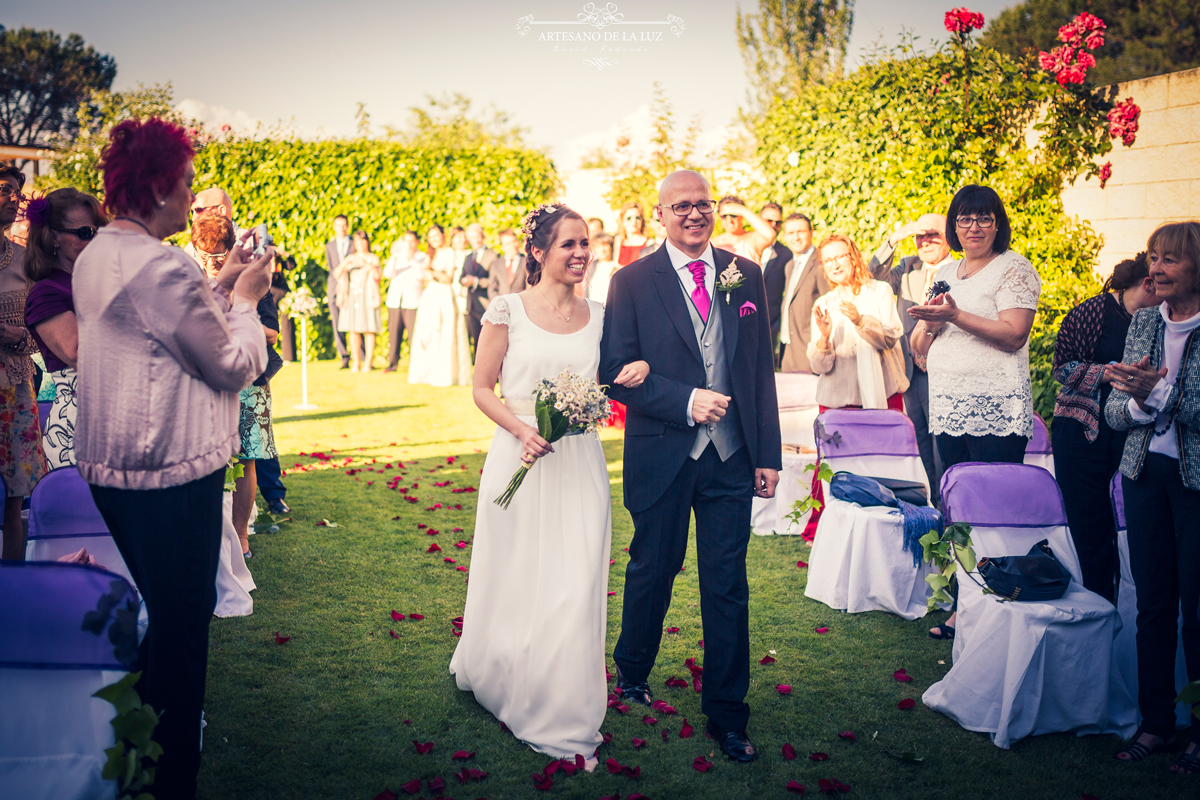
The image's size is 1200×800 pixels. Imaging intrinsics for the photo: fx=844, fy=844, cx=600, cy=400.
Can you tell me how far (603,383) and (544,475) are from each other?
1.50 feet

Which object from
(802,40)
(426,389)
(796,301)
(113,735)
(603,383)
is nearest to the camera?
(113,735)

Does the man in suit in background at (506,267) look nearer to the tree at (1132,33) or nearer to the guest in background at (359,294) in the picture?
the guest in background at (359,294)

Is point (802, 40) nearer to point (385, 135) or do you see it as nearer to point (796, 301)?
point (385, 135)

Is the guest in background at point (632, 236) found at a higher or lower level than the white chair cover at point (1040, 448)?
higher

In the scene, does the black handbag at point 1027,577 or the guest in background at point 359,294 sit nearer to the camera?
the black handbag at point 1027,577

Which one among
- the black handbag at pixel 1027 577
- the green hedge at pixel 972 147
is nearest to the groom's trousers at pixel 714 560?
the black handbag at pixel 1027 577

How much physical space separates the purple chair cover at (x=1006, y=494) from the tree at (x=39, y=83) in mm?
44712

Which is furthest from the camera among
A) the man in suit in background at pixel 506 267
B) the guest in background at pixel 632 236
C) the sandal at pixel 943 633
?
the man in suit in background at pixel 506 267

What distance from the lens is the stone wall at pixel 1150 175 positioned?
7977 millimetres

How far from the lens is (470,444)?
9258 mm

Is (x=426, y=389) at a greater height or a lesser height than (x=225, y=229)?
lesser

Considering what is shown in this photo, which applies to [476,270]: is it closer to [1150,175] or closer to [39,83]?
[1150,175]

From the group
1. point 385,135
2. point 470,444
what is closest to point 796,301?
point 470,444

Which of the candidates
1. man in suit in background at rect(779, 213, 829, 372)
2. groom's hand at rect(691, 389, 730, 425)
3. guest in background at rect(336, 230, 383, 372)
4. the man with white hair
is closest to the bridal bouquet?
groom's hand at rect(691, 389, 730, 425)
